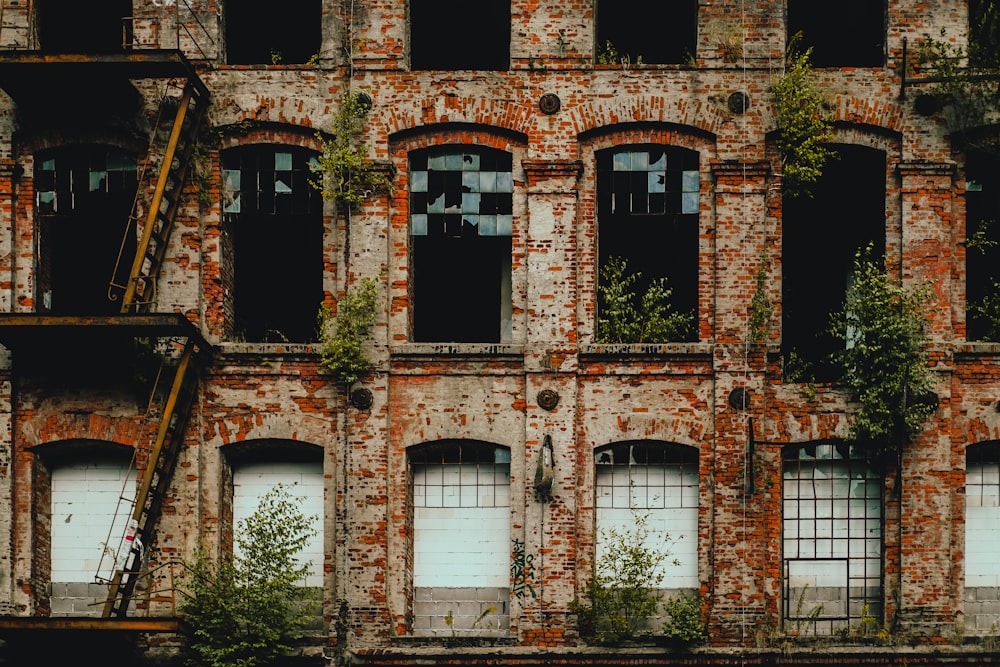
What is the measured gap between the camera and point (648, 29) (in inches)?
671

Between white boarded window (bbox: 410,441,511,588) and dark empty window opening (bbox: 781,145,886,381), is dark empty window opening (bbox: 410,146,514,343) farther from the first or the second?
dark empty window opening (bbox: 781,145,886,381)

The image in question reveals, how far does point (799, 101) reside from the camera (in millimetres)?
15688

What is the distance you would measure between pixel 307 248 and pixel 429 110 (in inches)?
102

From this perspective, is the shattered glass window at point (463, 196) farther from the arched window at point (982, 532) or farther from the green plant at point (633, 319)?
the arched window at point (982, 532)

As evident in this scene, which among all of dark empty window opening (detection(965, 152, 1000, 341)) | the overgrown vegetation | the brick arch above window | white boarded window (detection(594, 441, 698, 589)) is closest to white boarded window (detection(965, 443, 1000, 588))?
dark empty window opening (detection(965, 152, 1000, 341))

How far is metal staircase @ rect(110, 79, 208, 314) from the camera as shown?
50.0 ft

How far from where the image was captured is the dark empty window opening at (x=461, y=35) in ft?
55.8

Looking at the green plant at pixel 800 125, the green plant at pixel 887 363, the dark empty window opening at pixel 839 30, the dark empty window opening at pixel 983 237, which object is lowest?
the green plant at pixel 887 363

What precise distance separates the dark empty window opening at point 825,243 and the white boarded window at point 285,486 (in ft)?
21.2

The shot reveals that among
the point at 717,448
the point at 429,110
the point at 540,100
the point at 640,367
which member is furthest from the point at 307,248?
the point at 717,448

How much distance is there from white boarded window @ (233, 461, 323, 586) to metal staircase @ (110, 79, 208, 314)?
2.55 metres

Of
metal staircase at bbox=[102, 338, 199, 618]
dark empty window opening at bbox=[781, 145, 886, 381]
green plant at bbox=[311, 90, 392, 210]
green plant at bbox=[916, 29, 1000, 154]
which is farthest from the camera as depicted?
dark empty window opening at bbox=[781, 145, 886, 381]

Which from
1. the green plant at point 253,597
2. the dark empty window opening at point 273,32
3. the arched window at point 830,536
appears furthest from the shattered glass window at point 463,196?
the arched window at point 830,536

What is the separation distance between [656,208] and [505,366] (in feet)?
9.50
